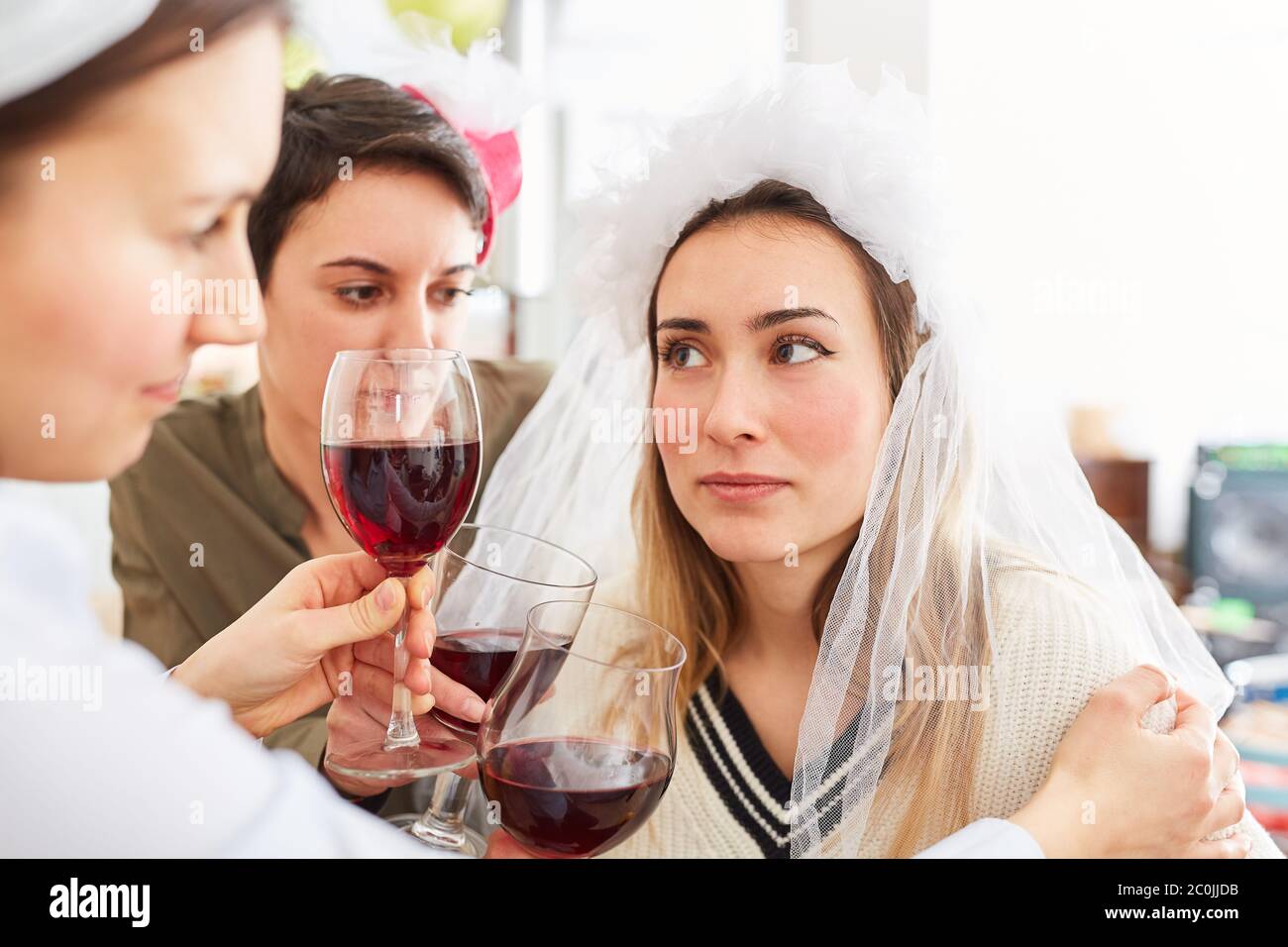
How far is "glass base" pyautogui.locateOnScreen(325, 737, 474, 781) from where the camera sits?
36.7 inches

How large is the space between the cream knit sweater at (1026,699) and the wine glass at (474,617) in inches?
8.7

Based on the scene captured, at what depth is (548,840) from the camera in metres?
0.81

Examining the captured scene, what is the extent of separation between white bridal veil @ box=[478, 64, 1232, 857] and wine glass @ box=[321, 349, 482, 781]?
37cm

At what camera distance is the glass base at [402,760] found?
93 cm

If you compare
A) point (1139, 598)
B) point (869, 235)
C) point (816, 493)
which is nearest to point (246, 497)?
point (816, 493)

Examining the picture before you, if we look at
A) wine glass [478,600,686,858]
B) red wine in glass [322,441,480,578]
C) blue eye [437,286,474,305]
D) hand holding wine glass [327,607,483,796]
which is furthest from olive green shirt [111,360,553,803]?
wine glass [478,600,686,858]

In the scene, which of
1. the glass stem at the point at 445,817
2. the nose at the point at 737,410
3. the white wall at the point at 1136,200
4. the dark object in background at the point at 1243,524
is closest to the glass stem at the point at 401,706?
the glass stem at the point at 445,817

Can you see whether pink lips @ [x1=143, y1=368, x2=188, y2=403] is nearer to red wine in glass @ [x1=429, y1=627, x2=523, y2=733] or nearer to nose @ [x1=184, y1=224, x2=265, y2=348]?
nose @ [x1=184, y1=224, x2=265, y2=348]

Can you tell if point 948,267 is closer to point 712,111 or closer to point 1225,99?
point 712,111

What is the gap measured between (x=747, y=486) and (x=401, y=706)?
0.43 metres

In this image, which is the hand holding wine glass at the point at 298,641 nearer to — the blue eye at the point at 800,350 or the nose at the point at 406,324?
the nose at the point at 406,324

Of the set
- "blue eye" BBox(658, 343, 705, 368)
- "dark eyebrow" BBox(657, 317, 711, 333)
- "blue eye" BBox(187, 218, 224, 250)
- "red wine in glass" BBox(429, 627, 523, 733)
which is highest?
"blue eye" BBox(187, 218, 224, 250)

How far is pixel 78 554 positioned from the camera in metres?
0.87
